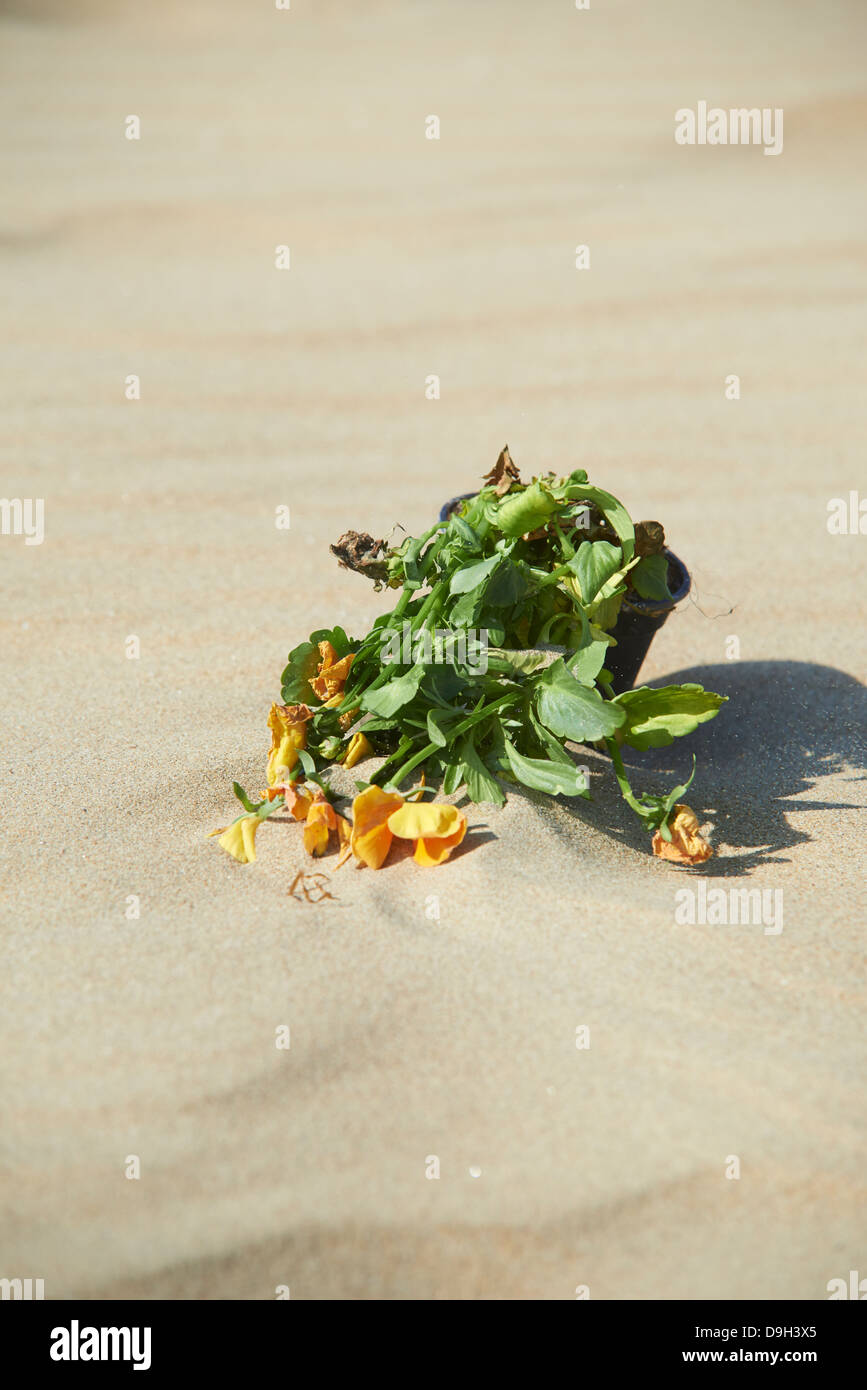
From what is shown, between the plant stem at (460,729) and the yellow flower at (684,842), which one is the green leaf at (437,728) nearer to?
the plant stem at (460,729)

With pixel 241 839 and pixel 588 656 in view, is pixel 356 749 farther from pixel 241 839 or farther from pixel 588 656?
pixel 588 656

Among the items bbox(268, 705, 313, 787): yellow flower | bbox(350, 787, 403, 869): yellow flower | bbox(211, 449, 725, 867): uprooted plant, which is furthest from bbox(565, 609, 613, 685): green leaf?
bbox(268, 705, 313, 787): yellow flower

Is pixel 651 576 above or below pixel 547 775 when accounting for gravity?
above

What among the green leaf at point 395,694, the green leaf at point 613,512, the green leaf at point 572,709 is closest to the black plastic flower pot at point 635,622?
the green leaf at point 613,512

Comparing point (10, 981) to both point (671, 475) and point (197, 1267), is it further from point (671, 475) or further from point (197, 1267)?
point (671, 475)

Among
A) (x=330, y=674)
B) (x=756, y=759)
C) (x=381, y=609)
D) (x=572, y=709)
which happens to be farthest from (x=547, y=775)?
(x=381, y=609)

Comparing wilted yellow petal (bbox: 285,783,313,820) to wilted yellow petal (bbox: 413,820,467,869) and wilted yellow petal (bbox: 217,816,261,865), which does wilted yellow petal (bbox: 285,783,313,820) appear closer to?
wilted yellow petal (bbox: 217,816,261,865)
